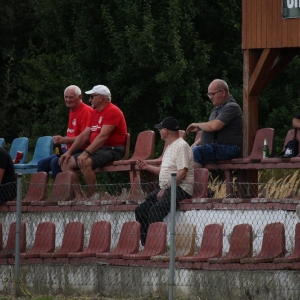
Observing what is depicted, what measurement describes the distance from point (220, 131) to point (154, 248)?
9.59ft

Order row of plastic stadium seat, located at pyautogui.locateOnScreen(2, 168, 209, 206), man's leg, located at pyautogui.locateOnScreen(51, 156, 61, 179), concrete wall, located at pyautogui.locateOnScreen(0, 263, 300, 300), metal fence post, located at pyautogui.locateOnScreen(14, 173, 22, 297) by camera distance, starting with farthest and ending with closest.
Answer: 1. man's leg, located at pyautogui.locateOnScreen(51, 156, 61, 179)
2. row of plastic stadium seat, located at pyautogui.locateOnScreen(2, 168, 209, 206)
3. metal fence post, located at pyautogui.locateOnScreen(14, 173, 22, 297)
4. concrete wall, located at pyautogui.locateOnScreen(0, 263, 300, 300)

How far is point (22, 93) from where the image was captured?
93.2 ft

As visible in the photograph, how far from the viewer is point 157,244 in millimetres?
12539

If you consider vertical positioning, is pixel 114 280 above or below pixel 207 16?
below

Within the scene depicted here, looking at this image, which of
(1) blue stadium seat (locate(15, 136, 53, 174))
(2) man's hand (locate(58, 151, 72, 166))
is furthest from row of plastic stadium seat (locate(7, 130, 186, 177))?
(2) man's hand (locate(58, 151, 72, 166))

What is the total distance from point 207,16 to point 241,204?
48.2 ft

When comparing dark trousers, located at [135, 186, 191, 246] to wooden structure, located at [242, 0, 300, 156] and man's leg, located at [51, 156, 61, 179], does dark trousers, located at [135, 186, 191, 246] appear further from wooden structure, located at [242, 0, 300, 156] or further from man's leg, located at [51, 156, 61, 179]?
wooden structure, located at [242, 0, 300, 156]

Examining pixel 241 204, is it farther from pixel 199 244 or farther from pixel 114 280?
pixel 114 280

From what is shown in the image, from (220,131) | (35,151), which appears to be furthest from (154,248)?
(35,151)

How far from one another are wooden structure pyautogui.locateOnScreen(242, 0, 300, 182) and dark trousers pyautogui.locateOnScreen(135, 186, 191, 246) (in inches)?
135

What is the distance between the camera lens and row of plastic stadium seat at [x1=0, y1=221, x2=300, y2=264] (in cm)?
1180

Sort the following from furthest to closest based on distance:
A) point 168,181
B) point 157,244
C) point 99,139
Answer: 1. point 99,139
2. point 168,181
3. point 157,244

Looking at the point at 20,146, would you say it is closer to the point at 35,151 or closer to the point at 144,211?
the point at 35,151

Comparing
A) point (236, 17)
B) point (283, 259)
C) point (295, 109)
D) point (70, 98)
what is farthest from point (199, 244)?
point (236, 17)
